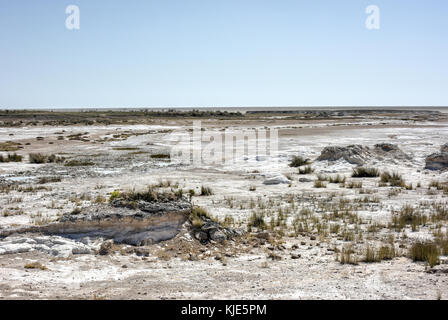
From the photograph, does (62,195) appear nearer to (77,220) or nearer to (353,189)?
(77,220)

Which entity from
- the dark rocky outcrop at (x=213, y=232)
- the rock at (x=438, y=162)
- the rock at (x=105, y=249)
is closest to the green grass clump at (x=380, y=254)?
the dark rocky outcrop at (x=213, y=232)

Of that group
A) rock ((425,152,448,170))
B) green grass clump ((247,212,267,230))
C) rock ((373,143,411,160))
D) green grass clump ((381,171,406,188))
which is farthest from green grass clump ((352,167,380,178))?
green grass clump ((247,212,267,230))

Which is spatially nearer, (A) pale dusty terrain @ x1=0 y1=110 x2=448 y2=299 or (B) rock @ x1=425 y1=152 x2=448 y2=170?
(A) pale dusty terrain @ x1=0 y1=110 x2=448 y2=299

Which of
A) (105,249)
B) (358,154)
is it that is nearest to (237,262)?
(105,249)

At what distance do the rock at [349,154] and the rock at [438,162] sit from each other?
304cm

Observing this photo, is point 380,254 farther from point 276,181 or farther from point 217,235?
point 276,181

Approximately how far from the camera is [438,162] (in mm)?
20469

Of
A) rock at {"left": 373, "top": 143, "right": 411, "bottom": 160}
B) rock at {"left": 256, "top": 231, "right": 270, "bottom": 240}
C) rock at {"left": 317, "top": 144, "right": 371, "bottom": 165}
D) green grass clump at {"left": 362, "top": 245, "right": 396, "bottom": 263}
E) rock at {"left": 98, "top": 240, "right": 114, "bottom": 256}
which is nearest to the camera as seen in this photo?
green grass clump at {"left": 362, "top": 245, "right": 396, "bottom": 263}

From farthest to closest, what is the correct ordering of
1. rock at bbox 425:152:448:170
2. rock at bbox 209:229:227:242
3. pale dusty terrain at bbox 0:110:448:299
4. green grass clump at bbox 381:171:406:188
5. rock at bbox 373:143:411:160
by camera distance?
rock at bbox 373:143:411:160, rock at bbox 425:152:448:170, green grass clump at bbox 381:171:406:188, rock at bbox 209:229:227:242, pale dusty terrain at bbox 0:110:448:299

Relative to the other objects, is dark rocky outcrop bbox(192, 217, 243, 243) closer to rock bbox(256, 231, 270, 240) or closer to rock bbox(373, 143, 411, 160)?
rock bbox(256, 231, 270, 240)

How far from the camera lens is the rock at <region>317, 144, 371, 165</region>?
73.3ft

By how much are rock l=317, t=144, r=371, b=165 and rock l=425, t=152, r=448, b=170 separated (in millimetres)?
3039
